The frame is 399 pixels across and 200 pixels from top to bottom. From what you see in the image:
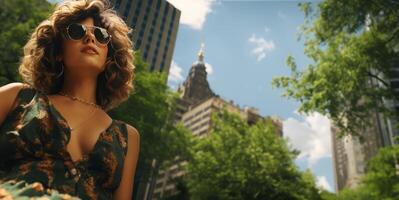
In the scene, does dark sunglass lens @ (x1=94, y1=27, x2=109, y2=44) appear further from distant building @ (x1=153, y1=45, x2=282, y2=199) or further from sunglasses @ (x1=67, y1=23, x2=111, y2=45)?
distant building @ (x1=153, y1=45, x2=282, y2=199)

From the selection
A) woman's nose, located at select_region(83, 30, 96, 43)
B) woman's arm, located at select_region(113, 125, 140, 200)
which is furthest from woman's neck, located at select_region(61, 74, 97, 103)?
woman's arm, located at select_region(113, 125, 140, 200)

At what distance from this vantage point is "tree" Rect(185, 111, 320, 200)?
75.7 ft

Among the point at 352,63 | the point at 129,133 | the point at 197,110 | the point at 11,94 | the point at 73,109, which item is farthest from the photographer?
the point at 197,110

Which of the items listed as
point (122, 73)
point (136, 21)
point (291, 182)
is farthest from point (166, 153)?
point (122, 73)

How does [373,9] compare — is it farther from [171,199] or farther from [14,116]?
[171,199]

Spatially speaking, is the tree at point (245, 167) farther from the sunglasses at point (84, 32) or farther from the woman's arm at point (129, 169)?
the sunglasses at point (84, 32)

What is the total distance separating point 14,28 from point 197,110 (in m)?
92.0

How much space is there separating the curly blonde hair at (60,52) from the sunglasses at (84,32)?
78 mm

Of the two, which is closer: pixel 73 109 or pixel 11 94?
pixel 11 94

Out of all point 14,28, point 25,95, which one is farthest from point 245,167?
point 25,95

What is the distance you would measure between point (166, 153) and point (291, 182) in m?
8.14

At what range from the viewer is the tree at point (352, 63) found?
532 inches

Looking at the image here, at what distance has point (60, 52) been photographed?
2.01 metres

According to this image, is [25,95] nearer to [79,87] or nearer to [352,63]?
[79,87]
